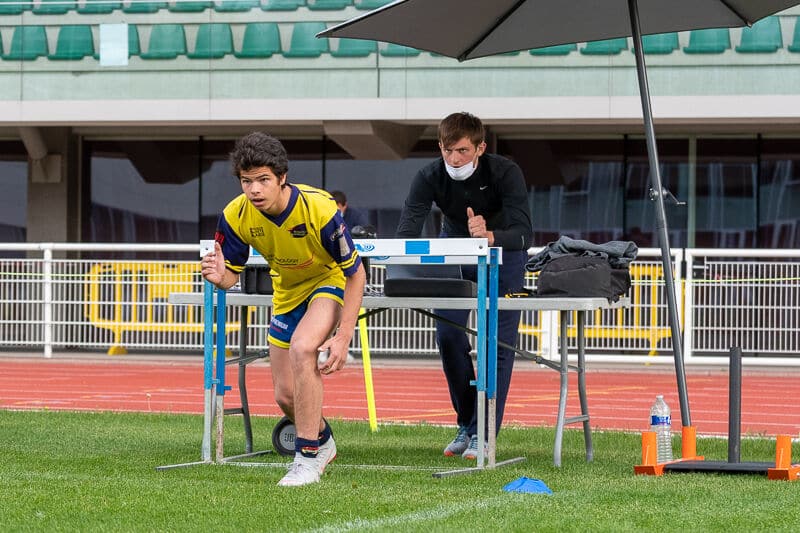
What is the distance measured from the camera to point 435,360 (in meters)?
18.9

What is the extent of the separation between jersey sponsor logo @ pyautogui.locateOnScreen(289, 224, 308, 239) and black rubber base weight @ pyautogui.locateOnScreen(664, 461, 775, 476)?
2213mm

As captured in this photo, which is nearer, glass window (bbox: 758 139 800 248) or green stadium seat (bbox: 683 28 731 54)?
green stadium seat (bbox: 683 28 731 54)

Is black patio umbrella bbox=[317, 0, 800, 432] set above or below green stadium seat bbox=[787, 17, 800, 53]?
below

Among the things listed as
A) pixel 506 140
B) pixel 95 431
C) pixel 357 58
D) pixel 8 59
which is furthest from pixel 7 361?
pixel 95 431

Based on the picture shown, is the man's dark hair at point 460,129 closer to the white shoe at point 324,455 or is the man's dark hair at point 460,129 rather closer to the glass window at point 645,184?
the white shoe at point 324,455

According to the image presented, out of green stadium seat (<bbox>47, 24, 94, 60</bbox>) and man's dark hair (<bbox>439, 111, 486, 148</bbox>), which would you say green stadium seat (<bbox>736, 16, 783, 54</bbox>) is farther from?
man's dark hair (<bbox>439, 111, 486, 148</bbox>)

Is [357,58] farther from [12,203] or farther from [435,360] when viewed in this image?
[12,203]

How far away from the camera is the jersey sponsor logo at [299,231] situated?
263 inches

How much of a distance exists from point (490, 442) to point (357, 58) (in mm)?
13709

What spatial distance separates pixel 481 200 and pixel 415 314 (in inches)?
394

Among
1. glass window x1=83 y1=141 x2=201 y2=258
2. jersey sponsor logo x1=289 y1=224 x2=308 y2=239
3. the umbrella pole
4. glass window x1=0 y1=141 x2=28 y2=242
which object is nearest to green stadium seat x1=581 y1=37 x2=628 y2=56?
glass window x1=83 y1=141 x2=201 y2=258

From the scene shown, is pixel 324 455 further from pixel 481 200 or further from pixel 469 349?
pixel 481 200

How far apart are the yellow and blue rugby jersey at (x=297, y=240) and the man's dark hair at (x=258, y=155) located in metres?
0.20

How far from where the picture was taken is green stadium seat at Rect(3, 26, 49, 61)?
21234mm
